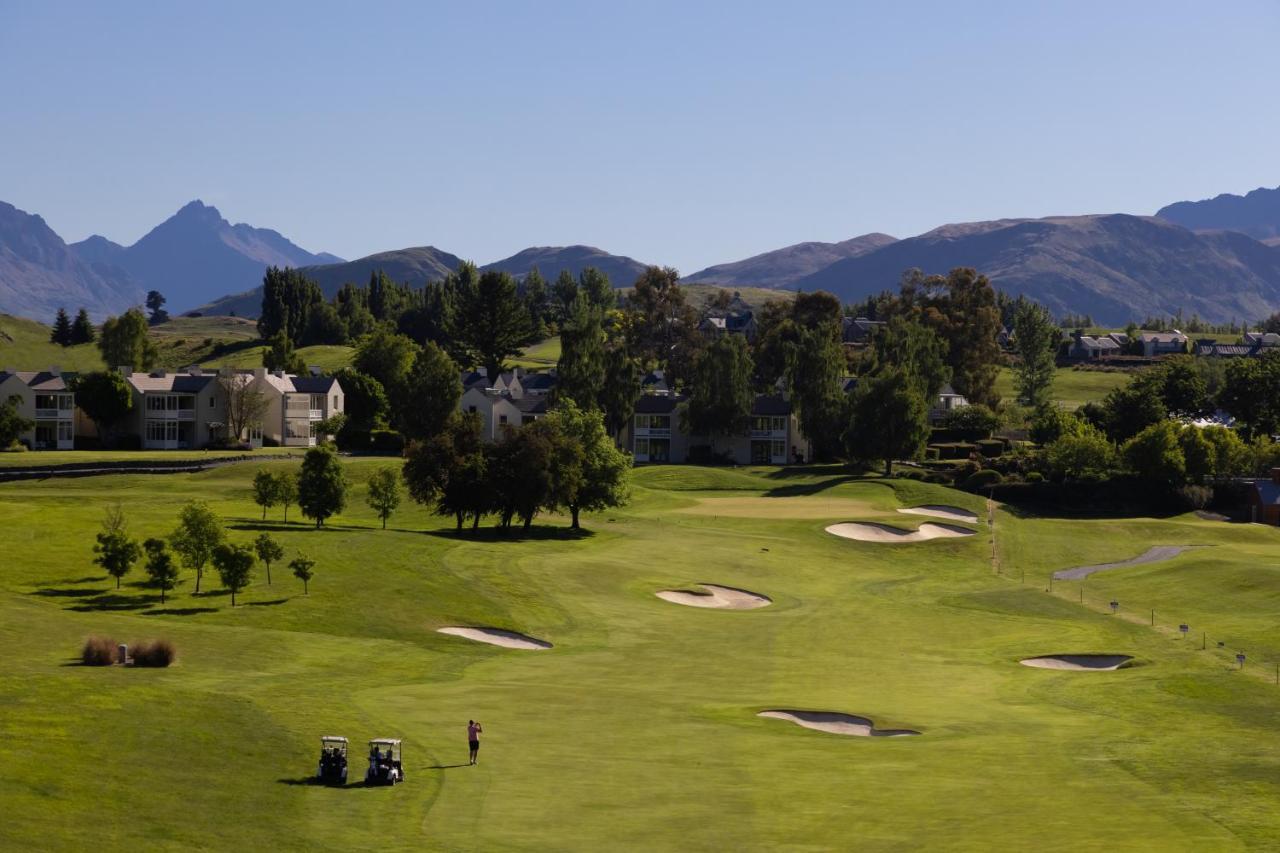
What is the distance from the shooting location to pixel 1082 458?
13325 centimetres

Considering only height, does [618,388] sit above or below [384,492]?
above

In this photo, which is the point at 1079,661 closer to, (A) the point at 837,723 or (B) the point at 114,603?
(A) the point at 837,723

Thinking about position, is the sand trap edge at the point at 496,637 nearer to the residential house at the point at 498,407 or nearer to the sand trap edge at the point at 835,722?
the sand trap edge at the point at 835,722

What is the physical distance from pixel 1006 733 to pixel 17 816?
30.7m

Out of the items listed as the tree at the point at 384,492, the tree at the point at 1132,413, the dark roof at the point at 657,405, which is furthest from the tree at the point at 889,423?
the tree at the point at 384,492

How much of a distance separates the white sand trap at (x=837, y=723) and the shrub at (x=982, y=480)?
86.0 meters

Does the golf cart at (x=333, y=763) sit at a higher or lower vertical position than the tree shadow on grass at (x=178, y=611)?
lower

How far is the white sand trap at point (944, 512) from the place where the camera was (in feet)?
387

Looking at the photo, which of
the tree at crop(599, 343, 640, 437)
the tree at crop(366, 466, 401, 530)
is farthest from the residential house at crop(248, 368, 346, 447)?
the tree at crop(366, 466, 401, 530)

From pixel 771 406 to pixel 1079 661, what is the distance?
96656 millimetres

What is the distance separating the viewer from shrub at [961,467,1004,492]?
133650 mm

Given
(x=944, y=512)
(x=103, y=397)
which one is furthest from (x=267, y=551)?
(x=103, y=397)

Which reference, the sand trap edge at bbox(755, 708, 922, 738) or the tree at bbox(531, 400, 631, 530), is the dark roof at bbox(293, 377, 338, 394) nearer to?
the tree at bbox(531, 400, 631, 530)

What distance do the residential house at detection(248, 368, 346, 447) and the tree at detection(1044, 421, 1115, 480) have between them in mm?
72780
